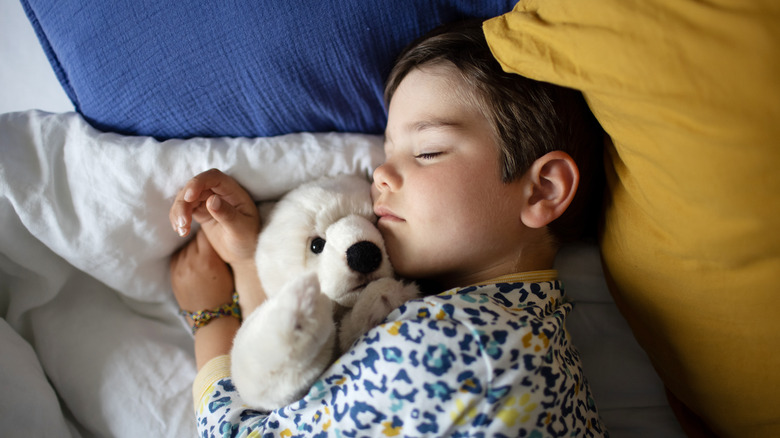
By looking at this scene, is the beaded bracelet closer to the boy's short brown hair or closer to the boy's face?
the boy's face

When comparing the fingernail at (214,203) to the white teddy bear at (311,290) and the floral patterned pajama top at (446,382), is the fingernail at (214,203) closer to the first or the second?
the white teddy bear at (311,290)

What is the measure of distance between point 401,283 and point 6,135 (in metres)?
0.85

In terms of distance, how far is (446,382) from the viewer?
23.5 inches

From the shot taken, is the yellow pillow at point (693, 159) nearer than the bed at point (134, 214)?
Yes

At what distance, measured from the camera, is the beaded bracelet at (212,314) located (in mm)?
962

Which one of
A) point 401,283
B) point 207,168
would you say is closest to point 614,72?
point 401,283

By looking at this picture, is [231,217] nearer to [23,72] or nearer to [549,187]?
[549,187]

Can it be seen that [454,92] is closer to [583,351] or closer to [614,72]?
[614,72]

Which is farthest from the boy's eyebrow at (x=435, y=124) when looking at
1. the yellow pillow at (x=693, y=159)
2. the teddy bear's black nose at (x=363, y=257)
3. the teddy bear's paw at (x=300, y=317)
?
the teddy bear's paw at (x=300, y=317)

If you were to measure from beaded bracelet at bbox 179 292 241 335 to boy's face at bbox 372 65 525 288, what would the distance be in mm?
440

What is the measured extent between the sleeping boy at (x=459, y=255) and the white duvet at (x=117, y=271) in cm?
9

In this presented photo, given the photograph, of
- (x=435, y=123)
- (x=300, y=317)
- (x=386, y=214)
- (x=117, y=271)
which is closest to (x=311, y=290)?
(x=300, y=317)

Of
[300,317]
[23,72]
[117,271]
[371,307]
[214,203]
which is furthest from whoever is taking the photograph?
[23,72]

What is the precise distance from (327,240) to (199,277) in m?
0.39
